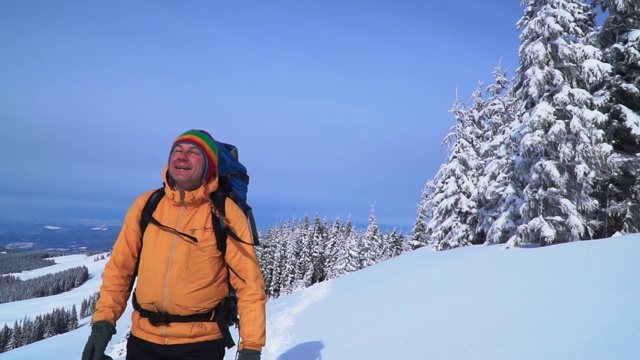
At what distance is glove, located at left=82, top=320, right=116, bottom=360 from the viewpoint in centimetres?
323

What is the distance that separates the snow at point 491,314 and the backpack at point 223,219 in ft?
14.2

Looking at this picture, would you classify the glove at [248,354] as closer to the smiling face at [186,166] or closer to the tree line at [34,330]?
the smiling face at [186,166]

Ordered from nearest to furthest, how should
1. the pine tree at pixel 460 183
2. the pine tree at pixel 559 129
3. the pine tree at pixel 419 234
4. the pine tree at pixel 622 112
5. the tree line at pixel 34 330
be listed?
the pine tree at pixel 559 129 → the pine tree at pixel 622 112 → the pine tree at pixel 460 183 → the pine tree at pixel 419 234 → the tree line at pixel 34 330

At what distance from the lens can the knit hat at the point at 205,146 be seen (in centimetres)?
334

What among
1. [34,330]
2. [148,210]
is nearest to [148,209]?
[148,210]

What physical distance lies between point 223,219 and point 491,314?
671 centimetres

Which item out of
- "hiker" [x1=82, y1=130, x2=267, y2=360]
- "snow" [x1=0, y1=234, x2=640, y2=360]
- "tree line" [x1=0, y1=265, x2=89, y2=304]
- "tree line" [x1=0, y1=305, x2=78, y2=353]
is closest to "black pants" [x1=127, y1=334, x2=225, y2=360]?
"hiker" [x1=82, y1=130, x2=267, y2=360]

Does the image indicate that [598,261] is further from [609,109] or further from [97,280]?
[97,280]

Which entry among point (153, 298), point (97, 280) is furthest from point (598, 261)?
point (97, 280)

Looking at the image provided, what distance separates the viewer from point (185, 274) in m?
3.18

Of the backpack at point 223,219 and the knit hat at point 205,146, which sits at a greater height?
the knit hat at point 205,146

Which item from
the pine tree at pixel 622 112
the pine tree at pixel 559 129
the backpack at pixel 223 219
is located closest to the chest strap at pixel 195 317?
the backpack at pixel 223 219

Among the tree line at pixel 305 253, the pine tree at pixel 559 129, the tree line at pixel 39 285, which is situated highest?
the pine tree at pixel 559 129

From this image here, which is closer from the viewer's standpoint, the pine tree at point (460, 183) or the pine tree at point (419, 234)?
the pine tree at point (460, 183)
